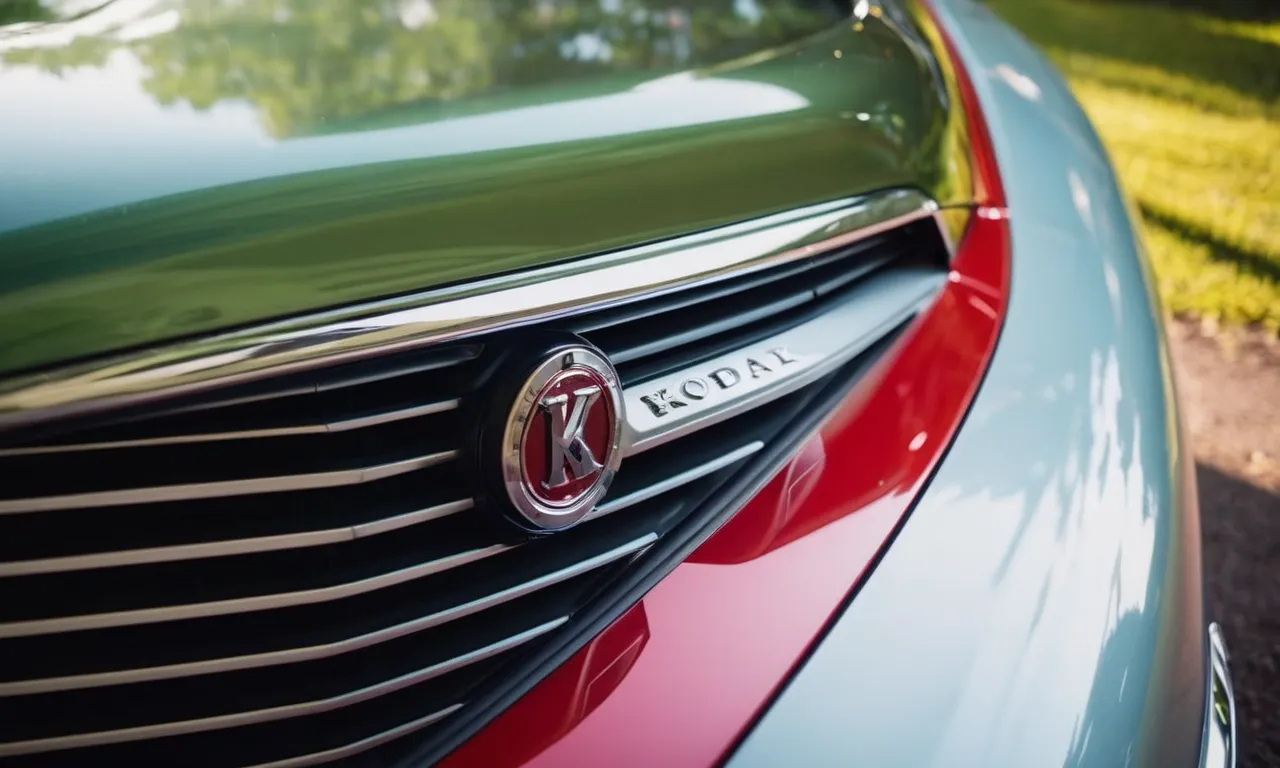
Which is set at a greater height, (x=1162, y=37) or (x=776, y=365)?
(x=1162, y=37)

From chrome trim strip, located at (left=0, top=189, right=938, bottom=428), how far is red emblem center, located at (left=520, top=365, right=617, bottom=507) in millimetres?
Result: 67

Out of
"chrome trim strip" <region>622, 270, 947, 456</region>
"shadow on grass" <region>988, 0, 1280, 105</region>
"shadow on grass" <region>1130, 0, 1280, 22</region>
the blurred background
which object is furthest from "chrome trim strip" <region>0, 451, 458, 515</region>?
"shadow on grass" <region>1130, 0, 1280, 22</region>

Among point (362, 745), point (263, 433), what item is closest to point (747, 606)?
point (362, 745)

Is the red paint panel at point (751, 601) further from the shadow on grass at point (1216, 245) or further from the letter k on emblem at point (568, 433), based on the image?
the shadow on grass at point (1216, 245)

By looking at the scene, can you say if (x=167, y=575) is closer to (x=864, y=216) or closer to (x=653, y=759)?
(x=653, y=759)

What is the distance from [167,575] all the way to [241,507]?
76mm

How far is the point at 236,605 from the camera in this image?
903 mm

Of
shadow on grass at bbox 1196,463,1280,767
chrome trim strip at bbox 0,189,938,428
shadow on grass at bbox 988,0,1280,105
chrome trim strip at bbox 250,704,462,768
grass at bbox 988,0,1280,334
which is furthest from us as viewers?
shadow on grass at bbox 988,0,1280,105

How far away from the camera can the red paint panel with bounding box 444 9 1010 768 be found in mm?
977

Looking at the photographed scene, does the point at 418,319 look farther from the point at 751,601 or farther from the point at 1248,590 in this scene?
the point at 1248,590

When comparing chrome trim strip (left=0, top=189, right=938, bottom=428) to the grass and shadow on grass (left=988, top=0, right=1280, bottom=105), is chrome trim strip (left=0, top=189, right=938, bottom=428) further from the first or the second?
shadow on grass (left=988, top=0, right=1280, bottom=105)

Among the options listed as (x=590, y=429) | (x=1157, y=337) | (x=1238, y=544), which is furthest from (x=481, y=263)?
(x=1238, y=544)

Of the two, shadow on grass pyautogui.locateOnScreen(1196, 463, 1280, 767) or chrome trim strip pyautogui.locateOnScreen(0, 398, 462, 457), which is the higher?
chrome trim strip pyautogui.locateOnScreen(0, 398, 462, 457)

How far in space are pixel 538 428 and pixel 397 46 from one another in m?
0.59
